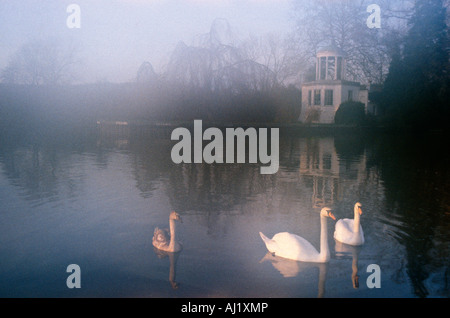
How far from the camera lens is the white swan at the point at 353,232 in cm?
816

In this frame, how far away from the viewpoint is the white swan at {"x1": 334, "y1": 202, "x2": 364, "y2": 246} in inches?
321

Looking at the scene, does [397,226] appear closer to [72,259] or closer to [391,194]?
[391,194]

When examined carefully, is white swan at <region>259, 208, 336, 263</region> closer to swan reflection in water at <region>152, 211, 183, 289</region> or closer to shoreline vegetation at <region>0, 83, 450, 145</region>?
swan reflection in water at <region>152, 211, 183, 289</region>

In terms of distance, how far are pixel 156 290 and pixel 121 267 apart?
1.12m

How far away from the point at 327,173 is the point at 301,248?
971 centimetres

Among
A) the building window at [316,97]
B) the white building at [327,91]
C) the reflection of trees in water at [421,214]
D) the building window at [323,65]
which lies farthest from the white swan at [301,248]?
the building window at [323,65]

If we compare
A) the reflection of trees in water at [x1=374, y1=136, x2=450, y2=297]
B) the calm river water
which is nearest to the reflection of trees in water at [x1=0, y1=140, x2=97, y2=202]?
the calm river water

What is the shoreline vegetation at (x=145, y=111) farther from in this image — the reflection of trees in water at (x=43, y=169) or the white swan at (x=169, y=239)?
the white swan at (x=169, y=239)

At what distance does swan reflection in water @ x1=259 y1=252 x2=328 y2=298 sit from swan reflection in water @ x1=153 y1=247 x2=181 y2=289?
4.70 ft

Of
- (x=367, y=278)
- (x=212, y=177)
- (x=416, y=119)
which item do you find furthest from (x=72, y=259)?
(x=416, y=119)

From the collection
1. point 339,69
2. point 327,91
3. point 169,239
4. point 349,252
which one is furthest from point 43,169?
point 339,69

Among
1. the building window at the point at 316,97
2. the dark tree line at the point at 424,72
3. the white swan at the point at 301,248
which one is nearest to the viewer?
the white swan at the point at 301,248

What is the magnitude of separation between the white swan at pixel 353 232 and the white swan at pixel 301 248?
0.90 m
